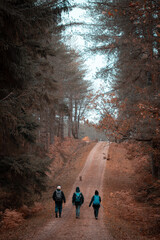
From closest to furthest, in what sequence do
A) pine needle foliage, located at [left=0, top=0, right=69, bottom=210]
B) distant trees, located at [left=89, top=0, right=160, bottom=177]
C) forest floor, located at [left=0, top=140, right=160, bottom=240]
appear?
pine needle foliage, located at [left=0, top=0, right=69, bottom=210], forest floor, located at [left=0, top=140, right=160, bottom=240], distant trees, located at [left=89, top=0, right=160, bottom=177]

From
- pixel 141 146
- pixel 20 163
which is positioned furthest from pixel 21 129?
pixel 141 146

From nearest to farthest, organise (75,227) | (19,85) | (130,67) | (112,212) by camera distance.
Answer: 1. (19,85)
2. (75,227)
3. (112,212)
4. (130,67)

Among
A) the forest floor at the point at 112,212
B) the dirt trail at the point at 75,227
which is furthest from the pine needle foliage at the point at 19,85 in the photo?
the dirt trail at the point at 75,227

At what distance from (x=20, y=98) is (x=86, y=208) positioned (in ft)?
26.1

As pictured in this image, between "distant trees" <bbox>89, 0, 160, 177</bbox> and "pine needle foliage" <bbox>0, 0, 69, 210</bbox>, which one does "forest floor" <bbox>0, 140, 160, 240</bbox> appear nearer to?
"pine needle foliage" <bbox>0, 0, 69, 210</bbox>

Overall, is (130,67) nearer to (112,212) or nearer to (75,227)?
(112,212)

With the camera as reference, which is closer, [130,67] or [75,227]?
[75,227]

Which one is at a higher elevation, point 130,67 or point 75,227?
point 130,67

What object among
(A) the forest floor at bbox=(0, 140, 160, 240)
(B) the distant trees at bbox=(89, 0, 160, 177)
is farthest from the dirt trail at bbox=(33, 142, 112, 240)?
(B) the distant trees at bbox=(89, 0, 160, 177)

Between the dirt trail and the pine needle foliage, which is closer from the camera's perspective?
the pine needle foliage

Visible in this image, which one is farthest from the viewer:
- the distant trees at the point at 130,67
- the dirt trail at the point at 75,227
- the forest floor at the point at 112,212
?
the distant trees at the point at 130,67

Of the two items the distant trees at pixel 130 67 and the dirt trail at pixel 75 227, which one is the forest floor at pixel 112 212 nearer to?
the dirt trail at pixel 75 227

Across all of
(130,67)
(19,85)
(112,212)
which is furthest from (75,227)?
(130,67)

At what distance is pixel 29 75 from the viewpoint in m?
Answer: 7.63
